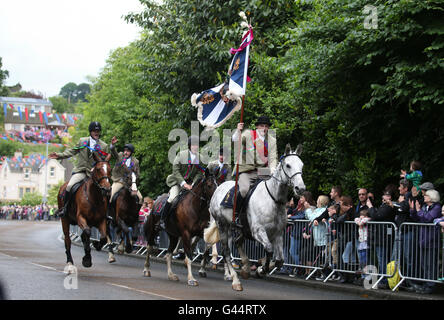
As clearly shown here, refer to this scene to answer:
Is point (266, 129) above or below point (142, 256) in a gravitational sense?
above

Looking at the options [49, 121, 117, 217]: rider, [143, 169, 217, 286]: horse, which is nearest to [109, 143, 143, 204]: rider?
[49, 121, 117, 217]: rider

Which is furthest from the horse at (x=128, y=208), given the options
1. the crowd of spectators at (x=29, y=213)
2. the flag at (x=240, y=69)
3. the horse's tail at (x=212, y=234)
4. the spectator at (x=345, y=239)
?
the crowd of spectators at (x=29, y=213)

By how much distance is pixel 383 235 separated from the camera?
13773 millimetres

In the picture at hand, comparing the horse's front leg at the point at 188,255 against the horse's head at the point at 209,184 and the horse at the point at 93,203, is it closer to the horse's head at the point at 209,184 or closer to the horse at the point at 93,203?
the horse's head at the point at 209,184

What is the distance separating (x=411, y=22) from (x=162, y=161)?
19223 millimetres

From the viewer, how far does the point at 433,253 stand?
41.1 ft

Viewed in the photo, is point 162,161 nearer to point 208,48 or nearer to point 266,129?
point 208,48

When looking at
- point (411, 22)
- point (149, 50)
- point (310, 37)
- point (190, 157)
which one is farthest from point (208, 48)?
point (411, 22)

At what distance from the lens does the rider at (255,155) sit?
12773 mm

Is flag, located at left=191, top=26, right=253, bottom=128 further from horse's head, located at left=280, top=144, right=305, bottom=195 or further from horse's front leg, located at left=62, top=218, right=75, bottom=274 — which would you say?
horse's front leg, located at left=62, top=218, right=75, bottom=274

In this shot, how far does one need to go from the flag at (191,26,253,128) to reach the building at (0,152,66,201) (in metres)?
132

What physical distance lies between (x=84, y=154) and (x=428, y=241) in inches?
295

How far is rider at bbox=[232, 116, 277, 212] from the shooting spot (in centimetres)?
1277

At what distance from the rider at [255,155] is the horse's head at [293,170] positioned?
878 mm
